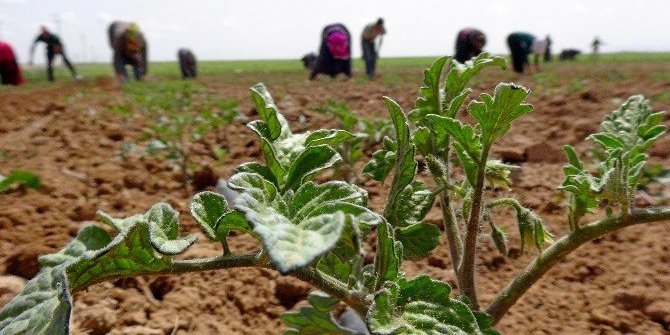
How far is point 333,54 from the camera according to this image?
47.3 feet

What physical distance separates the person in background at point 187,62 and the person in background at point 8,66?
7.13 metres

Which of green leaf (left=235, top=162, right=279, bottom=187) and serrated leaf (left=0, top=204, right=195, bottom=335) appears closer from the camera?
serrated leaf (left=0, top=204, right=195, bottom=335)

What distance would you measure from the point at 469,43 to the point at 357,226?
41.2 feet

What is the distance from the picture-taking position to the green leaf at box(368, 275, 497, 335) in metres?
0.96

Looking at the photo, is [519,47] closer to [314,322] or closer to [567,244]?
[567,244]

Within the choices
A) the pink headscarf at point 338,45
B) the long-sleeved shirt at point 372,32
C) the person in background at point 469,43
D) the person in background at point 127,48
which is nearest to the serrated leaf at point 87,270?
the person in background at point 469,43

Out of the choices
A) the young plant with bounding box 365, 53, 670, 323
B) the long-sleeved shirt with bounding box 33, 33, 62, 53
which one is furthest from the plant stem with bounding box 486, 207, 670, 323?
the long-sleeved shirt with bounding box 33, 33, 62, 53

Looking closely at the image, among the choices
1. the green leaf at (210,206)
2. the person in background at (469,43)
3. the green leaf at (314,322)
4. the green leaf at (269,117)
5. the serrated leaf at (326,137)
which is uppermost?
the person in background at (469,43)

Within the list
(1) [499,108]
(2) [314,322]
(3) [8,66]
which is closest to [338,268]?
(2) [314,322]

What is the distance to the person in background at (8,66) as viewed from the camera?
15.4m

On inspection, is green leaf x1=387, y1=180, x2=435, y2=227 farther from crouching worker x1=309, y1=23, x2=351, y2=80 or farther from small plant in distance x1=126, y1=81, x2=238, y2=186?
crouching worker x1=309, y1=23, x2=351, y2=80

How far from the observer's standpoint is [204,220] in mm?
1106

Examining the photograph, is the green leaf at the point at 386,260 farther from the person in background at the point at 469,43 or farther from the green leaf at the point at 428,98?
the person in background at the point at 469,43

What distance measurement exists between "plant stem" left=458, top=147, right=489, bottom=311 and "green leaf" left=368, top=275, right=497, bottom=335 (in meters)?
0.23
